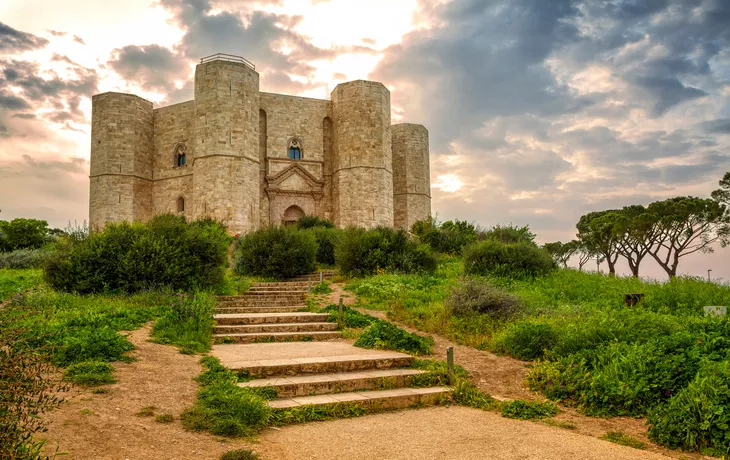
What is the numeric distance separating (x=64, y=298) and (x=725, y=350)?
10553 millimetres

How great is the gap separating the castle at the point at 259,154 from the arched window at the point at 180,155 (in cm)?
6

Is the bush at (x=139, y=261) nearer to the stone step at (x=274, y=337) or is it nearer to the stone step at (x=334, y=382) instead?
the stone step at (x=274, y=337)

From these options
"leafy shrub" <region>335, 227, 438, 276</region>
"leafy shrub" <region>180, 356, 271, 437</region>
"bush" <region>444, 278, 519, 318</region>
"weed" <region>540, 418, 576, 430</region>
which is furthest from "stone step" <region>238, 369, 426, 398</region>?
"leafy shrub" <region>335, 227, 438, 276</region>

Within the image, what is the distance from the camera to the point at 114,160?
97.5 feet

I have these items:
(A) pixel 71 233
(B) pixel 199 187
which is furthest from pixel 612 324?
(B) pixel 199 187

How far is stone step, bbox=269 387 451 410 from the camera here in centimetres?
534

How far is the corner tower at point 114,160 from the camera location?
2961 centimetres

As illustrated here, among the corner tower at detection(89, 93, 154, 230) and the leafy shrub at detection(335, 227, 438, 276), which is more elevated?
the corner tower at detection(89, 93, 154, 230)

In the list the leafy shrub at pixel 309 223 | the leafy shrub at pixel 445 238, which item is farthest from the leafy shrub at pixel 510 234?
the leafy shrub at pixel 309 223

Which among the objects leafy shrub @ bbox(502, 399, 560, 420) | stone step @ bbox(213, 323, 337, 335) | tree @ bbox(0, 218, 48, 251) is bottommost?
leafy shrub @ bbox(502, 399, 560, 420)

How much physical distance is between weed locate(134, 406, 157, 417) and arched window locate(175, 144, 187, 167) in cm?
2764

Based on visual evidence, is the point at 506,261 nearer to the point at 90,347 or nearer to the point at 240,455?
the point at 90,347

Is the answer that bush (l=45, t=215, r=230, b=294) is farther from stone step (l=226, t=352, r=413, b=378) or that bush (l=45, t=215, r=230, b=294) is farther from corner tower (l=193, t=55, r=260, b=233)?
corner tower (l=193, t=55, r=260, b=233)

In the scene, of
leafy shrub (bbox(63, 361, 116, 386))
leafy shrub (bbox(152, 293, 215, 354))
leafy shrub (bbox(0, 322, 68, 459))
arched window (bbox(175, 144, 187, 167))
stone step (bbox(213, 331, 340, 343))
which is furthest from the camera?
arched window (bbox(175, 144, 187, 167))
